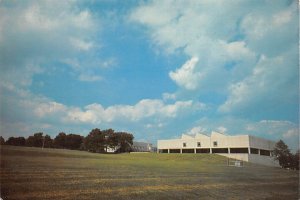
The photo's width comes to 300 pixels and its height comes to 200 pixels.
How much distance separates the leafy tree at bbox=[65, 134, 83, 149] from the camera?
224 feet

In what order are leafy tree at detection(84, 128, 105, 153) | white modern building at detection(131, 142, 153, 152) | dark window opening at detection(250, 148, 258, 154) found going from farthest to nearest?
1. white modern building at detection(131, 142, 153, 152)
2. leafy tree at detection(84, 128, 105, 153)
3. dark window opening at detection(250, 148, 258, 154)

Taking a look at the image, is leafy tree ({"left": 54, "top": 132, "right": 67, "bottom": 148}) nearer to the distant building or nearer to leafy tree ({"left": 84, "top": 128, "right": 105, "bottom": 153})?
leafy tree ({"left": 84, "top": 128, "right": 105, "bottom": 153})

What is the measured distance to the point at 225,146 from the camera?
62.1 metres

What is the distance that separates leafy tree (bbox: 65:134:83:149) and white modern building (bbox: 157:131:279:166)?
68.0ft

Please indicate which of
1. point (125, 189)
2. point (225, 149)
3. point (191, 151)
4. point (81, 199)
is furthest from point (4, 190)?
point (191, 151)

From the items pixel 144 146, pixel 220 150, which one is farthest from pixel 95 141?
pixel 144 146

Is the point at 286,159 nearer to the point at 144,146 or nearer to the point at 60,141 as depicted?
the point at 60,141

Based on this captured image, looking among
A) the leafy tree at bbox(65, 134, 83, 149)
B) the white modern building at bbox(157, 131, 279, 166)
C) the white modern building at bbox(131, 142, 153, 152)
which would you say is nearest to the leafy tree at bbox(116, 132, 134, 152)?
the white modern building at bbox(157, 131, 279, 166)

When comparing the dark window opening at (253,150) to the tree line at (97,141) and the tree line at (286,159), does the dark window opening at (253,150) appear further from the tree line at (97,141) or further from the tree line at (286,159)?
the tree line at (97,141)

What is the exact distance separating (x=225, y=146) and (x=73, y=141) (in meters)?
35.2

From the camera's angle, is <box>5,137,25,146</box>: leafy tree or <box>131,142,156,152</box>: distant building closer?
<box>5,137,25,146</box>: leafy tree

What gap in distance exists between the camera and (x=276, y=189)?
54.0 feet

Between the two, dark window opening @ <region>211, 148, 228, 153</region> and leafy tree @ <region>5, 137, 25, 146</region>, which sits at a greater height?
leafy tree @ <region>5, 137, 25, 146</region>

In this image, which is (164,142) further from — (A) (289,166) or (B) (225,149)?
(A) (289,166)
